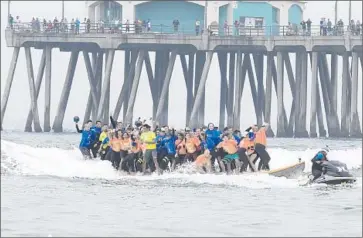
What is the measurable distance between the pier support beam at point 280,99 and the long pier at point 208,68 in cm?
6

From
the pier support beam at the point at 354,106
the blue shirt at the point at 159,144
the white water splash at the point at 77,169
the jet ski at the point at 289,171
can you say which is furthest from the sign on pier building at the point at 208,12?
the jet ski at the point at 289,171

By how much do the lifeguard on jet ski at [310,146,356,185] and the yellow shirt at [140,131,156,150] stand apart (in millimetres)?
5376

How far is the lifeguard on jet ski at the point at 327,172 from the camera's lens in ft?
126

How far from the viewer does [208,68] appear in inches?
3233

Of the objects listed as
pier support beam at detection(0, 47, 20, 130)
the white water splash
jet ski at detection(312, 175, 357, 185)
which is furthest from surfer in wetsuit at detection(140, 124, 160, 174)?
pier support beam at detection(0, 47, 20, 130)

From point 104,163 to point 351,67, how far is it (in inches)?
1661

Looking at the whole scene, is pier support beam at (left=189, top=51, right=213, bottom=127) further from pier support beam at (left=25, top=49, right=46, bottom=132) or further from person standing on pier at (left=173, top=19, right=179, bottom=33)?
pier support beam at (left=25, top=49, right=46, bottom=132)

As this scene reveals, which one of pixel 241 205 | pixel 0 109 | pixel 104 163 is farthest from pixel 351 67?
pixel 241 205

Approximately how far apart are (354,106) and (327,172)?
42.0 metres

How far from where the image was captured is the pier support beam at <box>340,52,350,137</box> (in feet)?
269

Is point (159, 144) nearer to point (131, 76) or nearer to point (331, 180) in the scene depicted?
point (331, 180)

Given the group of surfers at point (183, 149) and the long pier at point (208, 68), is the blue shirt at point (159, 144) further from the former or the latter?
the long pier at point (208, 68)

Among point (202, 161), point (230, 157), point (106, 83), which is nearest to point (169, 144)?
point (202, 161)

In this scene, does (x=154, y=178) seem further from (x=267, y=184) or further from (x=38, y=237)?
(x=38, y=237)
